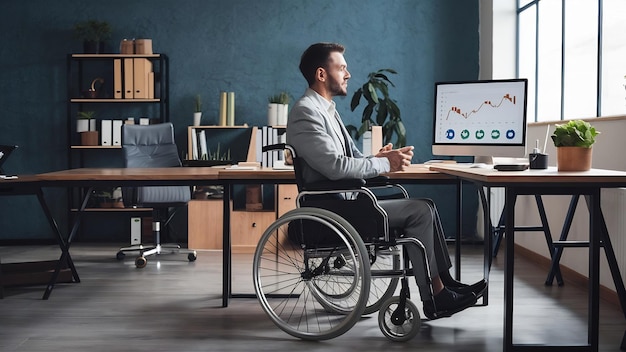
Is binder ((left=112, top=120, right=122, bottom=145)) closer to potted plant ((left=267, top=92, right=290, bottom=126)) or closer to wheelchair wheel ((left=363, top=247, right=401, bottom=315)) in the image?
potted plant ((left=267, top=92, right=290, bottom=126))

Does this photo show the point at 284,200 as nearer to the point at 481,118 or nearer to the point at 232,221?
the point at 232,221

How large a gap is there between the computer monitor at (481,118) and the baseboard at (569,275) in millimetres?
940

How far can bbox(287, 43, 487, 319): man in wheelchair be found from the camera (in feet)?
10.2

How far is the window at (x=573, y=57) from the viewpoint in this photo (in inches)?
174

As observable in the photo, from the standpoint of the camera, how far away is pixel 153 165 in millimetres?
5645

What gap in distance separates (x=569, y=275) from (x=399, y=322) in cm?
197

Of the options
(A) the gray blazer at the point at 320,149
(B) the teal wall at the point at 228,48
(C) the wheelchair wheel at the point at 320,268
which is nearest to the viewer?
(C) the wheelchair wheel at the point at 320,268

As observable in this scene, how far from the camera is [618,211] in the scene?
3930 millimetres

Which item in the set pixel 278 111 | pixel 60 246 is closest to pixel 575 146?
pixel 60 246

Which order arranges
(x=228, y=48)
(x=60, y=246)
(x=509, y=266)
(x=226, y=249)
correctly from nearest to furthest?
1. (x=509, y=266)
2. (x=226, y=249)
3. (x=60, y=246)
4. (x=228, y=48)

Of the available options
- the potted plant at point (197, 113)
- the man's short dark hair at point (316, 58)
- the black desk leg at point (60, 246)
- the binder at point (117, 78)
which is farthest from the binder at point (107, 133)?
the man's short dark hair at point (316, 58)

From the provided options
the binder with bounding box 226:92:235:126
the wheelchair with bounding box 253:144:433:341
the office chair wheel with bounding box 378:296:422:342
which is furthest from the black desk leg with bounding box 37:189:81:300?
the binder with bounding box 226:92:235:126

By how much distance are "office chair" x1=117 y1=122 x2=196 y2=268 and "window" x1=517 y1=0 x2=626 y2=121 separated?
2.73 meters

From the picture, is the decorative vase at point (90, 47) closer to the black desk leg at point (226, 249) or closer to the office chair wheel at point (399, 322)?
the black desk leg at point (226, 249)
